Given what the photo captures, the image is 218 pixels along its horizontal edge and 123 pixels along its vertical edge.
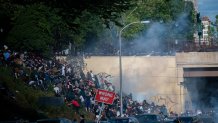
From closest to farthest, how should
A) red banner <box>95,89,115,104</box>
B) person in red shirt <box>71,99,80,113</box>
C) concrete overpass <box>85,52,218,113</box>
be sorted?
red banner <box>95,89,115,104</box> → person in red shirt <box>71,99,80,113</box> → concrete overpass <box>85,52,218,113</box>

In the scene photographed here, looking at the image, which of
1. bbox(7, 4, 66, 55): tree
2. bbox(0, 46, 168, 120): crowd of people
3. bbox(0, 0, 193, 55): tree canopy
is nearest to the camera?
bbox(0, 0, 193, 55): tree canopy

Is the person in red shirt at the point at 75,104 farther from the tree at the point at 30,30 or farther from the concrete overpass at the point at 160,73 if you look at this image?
the concrete overpass at the point at 160,73

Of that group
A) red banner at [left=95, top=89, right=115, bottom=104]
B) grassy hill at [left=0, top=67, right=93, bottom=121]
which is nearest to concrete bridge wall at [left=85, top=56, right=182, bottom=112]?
grassy hill at [left=0, top=67, right=93, bottom=121]

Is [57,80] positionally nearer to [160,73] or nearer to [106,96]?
[106,96]

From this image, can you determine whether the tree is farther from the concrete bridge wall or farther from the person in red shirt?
the concrete bridge wall

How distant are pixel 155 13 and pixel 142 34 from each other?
14.6ft

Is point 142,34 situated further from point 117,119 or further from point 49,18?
point 117,119

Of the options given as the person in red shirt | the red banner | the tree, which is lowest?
the person in red shirt

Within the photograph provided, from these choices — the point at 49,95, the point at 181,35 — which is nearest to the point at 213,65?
the point at 181,35

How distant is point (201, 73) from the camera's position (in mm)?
78250

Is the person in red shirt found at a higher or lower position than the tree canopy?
lower

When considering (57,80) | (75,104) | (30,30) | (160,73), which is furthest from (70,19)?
(160,73)

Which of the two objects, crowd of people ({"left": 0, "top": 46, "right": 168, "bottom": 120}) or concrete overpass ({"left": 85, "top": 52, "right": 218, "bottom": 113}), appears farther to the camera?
concrete overpass ({"left": 85, "top": 52, "right": 218, "bottom": 113})

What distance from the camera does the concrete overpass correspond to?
74.1 meters
